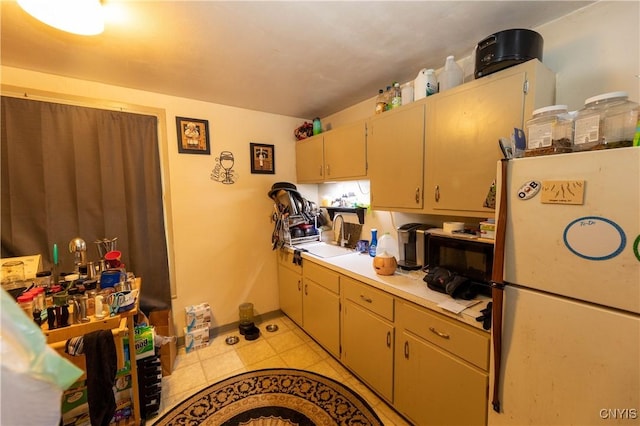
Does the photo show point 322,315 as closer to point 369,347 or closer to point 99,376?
point 369,347

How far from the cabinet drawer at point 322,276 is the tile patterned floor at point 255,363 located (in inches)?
27.4

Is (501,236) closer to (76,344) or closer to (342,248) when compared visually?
(342,248)

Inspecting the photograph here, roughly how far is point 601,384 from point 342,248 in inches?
80.9

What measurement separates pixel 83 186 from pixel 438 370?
2.92 metres

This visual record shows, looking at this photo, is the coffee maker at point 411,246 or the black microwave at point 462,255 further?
the coffee maker at point 411,246

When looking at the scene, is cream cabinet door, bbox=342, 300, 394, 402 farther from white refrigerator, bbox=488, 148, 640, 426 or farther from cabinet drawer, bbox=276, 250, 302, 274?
cabinet drawer, bbox=276, 250, 302, 274

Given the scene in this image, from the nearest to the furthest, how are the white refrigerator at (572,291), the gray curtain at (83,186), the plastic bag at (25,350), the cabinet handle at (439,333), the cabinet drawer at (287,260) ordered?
the plastic bag at (25,350), the white refrigerator at (572,291), the cabinet handle at (439,333), the gray curtain at (83,186), the cabinet drawer at (287,260)

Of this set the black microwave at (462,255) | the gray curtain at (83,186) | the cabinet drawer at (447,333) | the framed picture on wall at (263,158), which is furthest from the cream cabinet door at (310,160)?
the cabinet drawer at (447,333)

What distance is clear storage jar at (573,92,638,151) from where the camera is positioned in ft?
2.96

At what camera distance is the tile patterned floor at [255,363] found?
192cm

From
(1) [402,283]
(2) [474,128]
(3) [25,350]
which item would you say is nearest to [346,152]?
(2) [474,128]

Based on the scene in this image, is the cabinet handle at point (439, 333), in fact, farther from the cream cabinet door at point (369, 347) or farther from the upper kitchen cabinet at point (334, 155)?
the upper kitchen cabinet at point (334, 155)

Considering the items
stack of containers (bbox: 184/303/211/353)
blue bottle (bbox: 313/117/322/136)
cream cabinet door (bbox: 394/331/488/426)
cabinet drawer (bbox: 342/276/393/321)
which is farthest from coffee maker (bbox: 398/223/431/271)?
stack of containers (bbox: 184/303/211/353)

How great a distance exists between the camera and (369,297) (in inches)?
71.6
